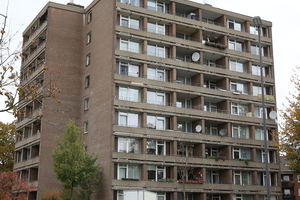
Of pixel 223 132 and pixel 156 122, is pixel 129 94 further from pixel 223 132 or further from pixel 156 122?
pixel 223 132

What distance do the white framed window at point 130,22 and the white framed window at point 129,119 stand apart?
9.97 meters

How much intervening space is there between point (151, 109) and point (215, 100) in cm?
1001

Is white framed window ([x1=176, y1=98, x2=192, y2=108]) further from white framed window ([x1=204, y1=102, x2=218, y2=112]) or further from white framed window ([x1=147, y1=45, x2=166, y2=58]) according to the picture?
white framed window ([x1=147, y1=45, x2=166, y2=58])

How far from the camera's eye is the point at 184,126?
53094 millimetres

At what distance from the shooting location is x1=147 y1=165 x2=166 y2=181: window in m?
47.4

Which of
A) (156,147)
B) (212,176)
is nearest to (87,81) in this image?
(156,147)

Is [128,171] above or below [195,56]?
below

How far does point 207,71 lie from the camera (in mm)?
54062

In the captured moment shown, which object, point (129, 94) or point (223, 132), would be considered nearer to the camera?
point (129, 94)

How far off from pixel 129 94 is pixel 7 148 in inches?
1129

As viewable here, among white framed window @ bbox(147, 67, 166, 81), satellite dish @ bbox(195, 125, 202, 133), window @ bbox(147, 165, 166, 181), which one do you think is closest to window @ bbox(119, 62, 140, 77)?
white framed window @ bbox(147, 67, 166, 81)

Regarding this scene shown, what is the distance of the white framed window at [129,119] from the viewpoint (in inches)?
1866

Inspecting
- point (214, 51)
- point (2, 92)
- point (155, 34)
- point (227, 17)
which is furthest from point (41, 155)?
point (2, 92)

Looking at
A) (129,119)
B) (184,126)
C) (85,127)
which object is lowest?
(85,127)
